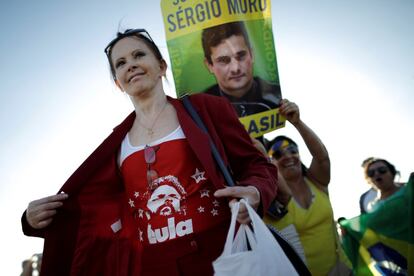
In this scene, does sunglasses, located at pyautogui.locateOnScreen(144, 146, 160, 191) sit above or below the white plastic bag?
above

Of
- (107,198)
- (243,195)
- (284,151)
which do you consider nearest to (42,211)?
(107,198)

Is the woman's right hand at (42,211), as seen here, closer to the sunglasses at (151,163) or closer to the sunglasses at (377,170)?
the sunglasses at (151,163)

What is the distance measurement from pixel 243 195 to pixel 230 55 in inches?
68.9

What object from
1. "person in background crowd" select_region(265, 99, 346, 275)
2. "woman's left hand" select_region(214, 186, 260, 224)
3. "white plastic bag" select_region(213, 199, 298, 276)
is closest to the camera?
"white plastic bag" select_region(213, 199, 298, 276)

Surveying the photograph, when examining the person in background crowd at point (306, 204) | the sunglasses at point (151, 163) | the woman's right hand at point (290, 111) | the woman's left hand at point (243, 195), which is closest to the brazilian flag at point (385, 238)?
the person in background crowd at point (306, 204)

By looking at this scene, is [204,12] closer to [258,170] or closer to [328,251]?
[258,170]

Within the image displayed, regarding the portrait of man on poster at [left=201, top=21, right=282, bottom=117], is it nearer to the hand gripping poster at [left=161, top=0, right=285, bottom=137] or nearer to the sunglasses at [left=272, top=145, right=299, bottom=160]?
the hand gripping poster at [left=161, top=0, right=285, bottom=137]

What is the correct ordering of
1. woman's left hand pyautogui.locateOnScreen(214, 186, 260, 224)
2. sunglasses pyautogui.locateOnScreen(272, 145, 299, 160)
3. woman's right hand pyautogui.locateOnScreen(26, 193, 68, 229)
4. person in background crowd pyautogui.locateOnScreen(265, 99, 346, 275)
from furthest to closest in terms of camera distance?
sunglasses pyautogui.locateOnScreen(272, 145, 299, 160)
person in background crowd pyautogui.locateOnScreen(265, 99, 346, 275)
woman's right hand pyautogui.locateOnScreen(26, 193, 68, 229)
woman's left hand pyautogui.locateOnScreen(214, 186, 260, 224)

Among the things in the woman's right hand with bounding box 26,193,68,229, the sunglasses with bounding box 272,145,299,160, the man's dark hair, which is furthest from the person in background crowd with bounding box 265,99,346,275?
the woman's right hand with bounding box 26,193,68,229

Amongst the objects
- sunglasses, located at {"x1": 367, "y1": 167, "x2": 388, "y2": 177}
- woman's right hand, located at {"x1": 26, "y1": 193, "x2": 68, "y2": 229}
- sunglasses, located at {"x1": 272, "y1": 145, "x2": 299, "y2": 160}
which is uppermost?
sunglasses, located at {"x1": 272, "y1": 145, "x2": 299, "y2": 160}

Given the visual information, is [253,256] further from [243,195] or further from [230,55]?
[230,55]

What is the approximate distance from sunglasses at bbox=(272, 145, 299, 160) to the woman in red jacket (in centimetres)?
185

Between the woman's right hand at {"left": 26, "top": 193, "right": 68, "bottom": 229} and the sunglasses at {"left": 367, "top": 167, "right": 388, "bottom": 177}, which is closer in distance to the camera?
the woman's right hand at {"left": 26, "top": 193, "right": 68, "bottom": 229}

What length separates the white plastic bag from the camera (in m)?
1.29
